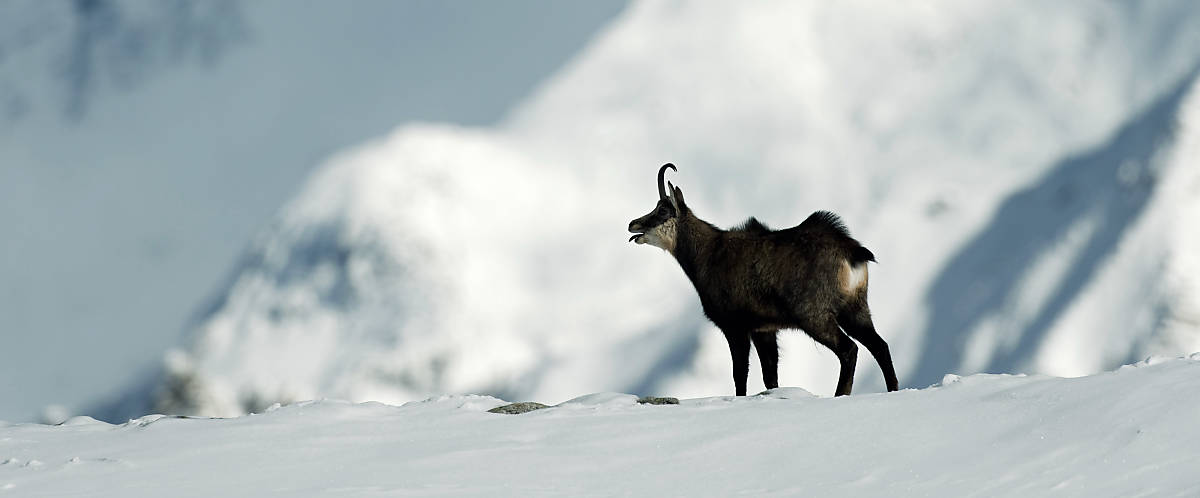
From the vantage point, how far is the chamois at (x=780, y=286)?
14984 millimetres

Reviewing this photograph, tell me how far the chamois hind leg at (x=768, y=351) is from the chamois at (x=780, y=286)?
0.4 inches

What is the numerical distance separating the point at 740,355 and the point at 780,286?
812 millimetres

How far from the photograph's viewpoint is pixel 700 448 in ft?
38.1

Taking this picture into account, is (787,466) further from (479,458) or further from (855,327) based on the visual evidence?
(855,327)

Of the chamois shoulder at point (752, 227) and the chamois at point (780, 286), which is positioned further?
the chamois shoulder at point (752, 227)

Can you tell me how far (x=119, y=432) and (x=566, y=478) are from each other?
4.29 meters

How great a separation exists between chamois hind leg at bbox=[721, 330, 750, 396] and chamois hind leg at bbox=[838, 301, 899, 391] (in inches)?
40.4

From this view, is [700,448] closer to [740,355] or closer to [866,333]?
[866,333]

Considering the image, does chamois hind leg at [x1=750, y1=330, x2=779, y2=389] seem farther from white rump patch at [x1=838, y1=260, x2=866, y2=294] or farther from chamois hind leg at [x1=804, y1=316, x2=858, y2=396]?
white rump patch at [x1=838, y1=260, x2=866, y2=294]

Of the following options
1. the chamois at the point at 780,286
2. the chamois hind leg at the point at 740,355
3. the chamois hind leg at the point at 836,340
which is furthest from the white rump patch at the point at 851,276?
the chamois hind leg at the point at 740,355

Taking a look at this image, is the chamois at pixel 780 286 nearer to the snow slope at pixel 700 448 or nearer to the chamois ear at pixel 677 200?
the chamois ear at pixel 677 200

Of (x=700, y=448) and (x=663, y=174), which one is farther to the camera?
(x=663, y=174)

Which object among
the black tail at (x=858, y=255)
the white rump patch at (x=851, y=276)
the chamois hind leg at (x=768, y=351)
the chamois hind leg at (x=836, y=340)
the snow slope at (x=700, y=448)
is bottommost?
the snow slope at (x=700, y=448)

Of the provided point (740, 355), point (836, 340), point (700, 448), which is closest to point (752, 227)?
point (740, 355)
